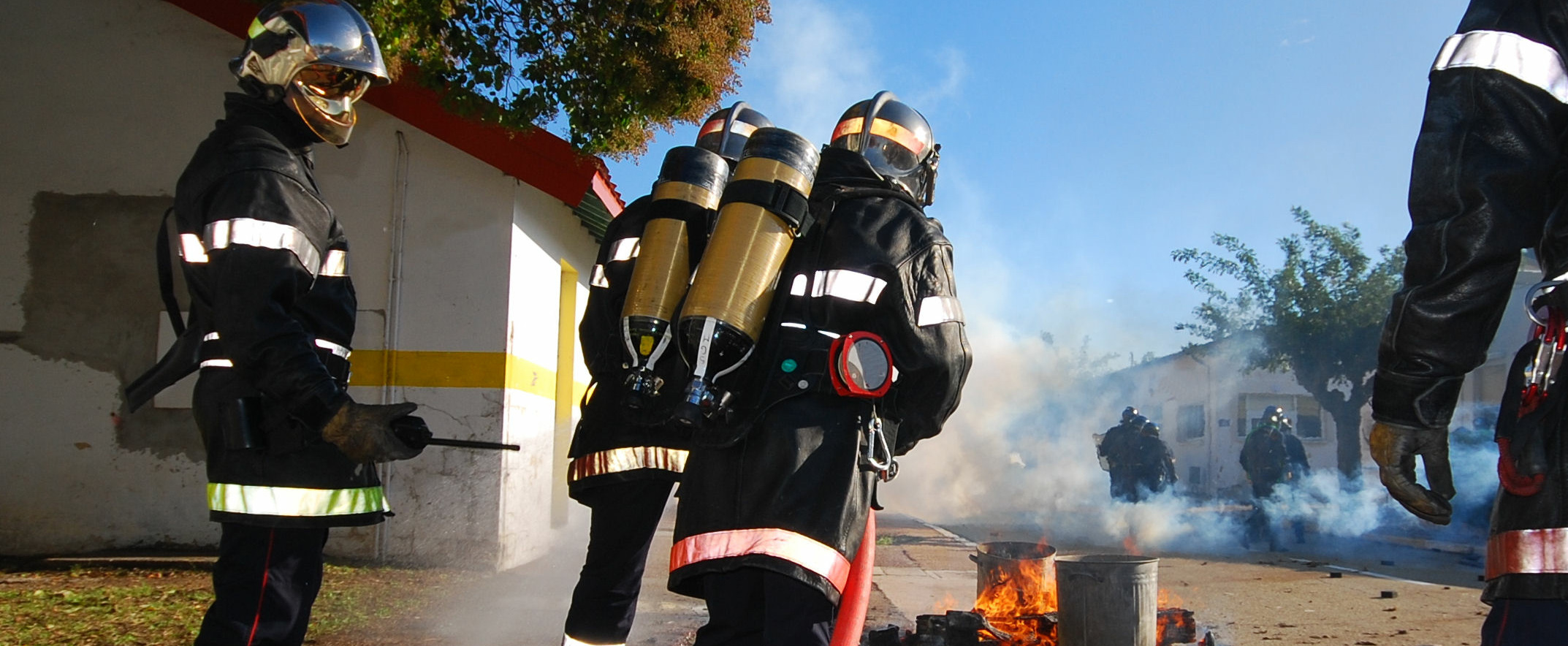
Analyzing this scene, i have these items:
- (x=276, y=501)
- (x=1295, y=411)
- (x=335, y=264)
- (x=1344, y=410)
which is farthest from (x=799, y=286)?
(x=1295, y=411)

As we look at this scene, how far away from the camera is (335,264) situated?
2.79 meters

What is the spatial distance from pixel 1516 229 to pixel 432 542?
7.00 meters

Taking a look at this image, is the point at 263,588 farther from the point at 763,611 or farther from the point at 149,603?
the point at 149,603

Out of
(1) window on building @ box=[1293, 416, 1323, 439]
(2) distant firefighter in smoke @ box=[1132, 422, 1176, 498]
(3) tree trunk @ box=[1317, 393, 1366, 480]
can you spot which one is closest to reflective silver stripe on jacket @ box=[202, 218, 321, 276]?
(2) distant firefighter in smoke @ box=[1132, 422, 1176, 498]

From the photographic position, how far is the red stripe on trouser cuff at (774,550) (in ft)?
8.09

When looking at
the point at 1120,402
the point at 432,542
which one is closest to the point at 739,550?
the point at 432,542

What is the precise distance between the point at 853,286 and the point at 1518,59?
1.43 meters

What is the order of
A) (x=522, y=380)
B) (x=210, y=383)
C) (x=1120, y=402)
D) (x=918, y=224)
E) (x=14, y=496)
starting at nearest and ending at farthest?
(x=210, y=383)
(x=918, y=224)
(x=14, y=496)
(x=522, y=380)
(x=1120, y=402)

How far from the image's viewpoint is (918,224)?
2.79m

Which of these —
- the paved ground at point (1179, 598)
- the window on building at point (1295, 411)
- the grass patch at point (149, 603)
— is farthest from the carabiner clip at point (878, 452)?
the window on building at point (1295, 411)

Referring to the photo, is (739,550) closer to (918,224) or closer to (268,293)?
(918,224)

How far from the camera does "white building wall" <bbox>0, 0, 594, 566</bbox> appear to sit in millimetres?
7488

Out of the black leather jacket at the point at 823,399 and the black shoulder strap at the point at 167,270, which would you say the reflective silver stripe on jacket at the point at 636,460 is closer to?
the black leather jacket at the point at 823,399

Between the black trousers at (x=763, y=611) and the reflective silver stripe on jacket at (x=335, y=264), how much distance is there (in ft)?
4.09
